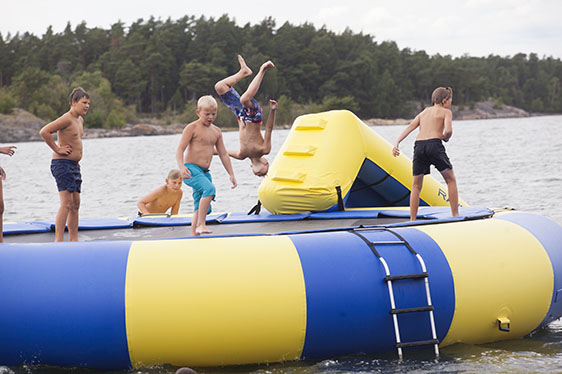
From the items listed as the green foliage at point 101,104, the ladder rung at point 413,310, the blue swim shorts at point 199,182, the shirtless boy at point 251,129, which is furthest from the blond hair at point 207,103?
the green foliage at point 101,104

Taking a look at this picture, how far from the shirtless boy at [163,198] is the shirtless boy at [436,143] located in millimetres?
2891

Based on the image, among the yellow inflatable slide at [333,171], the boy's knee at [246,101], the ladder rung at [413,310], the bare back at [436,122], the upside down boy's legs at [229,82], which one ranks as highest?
the upside down boy's legs at [229,82]

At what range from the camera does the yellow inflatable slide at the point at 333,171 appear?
6.69 m

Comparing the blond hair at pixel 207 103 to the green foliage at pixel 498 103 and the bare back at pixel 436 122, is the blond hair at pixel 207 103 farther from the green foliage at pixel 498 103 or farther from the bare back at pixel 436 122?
the green foliage at pixel 498 103

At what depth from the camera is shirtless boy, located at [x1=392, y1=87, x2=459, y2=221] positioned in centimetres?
587

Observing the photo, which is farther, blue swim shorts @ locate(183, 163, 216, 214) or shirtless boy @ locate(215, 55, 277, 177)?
shirtless boy @ locate(215, 55, 277, 177)

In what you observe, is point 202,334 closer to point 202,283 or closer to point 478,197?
point 202,283

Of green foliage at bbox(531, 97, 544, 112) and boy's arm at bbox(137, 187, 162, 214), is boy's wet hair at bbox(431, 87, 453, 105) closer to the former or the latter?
boy's arm at bbox(137, 187, 162, 214)

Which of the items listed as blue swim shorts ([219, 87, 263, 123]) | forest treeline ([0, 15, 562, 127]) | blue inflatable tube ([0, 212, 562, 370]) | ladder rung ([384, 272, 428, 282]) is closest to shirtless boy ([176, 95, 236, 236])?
blue inflatable tube ([0, 212, 562, 370])

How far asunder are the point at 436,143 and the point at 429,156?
0.42 ft

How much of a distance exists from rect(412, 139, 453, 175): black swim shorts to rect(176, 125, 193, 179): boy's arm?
6.37ft

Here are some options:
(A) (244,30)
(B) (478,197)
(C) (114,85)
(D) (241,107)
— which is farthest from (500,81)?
(D) (241,107)

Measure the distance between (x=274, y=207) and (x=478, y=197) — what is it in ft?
30.5

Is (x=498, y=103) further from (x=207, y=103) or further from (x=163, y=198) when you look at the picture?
(x=207, y=103)
